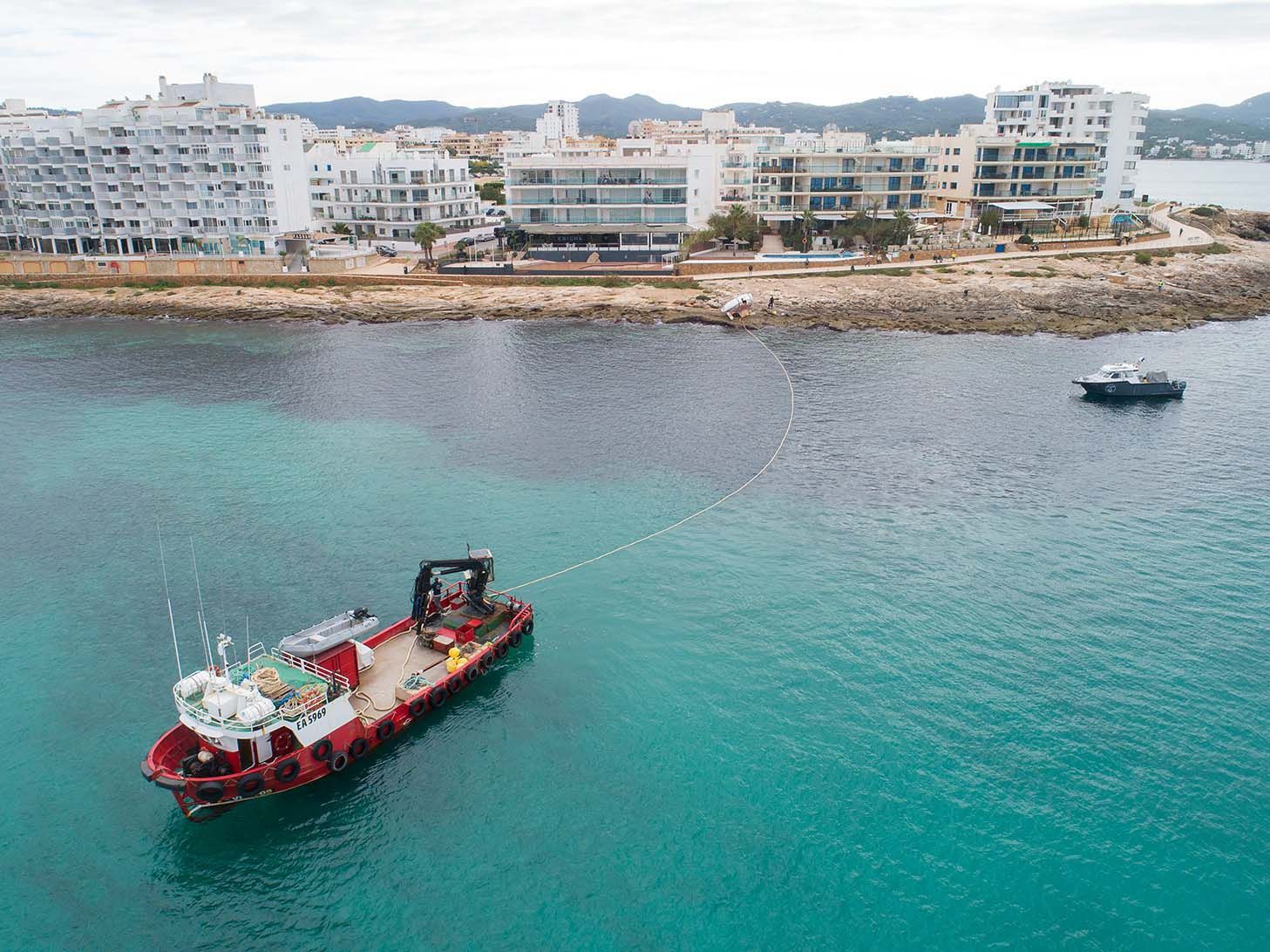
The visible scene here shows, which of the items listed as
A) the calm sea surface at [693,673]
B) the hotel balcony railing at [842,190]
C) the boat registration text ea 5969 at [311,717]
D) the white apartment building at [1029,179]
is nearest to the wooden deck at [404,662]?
the calm sea surface at [693,673]

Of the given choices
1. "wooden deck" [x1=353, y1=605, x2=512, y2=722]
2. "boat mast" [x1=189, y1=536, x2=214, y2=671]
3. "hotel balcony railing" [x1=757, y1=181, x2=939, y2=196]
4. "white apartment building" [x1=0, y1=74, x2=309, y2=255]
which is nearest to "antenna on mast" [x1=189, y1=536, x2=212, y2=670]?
"boat mast" [x1=189, y1=536, x2=214, y2=671]

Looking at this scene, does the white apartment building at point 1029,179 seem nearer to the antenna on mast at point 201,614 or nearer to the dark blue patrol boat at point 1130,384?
the dark blue patrol boat at point 1130,384

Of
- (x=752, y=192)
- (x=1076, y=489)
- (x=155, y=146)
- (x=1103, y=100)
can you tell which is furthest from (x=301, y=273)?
(x=1103, y=100)

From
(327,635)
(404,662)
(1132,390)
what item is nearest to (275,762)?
(327,635)

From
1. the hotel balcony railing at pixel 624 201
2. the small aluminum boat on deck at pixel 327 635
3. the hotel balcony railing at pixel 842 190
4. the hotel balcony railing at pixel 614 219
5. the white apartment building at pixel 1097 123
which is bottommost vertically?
the small aluminum boat on deck at pixel 327 635

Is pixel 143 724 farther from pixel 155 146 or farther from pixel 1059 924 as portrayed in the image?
pixel 155 146
